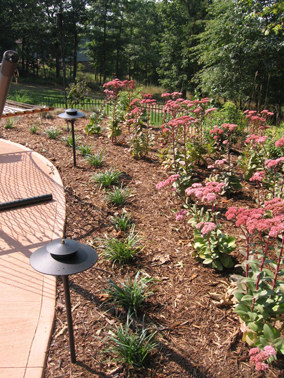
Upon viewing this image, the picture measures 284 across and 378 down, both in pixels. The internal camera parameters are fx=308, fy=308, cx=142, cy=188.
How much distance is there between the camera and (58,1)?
29109 millimetres

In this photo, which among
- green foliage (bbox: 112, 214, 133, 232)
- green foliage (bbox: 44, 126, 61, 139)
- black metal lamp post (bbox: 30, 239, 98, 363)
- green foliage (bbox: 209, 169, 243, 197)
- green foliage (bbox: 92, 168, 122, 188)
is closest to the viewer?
black metal lamp post (bbox: 30, 239, 98, 363)

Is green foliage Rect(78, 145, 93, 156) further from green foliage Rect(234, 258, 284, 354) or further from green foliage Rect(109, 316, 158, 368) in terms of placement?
green foliage Rect(234, 258, 284, 354)

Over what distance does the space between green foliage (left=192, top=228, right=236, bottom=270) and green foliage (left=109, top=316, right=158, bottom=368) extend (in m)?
1.01

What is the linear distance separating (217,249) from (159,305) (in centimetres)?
81

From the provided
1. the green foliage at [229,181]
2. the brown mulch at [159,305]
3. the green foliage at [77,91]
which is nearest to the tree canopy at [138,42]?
the green foliage at [77,91]

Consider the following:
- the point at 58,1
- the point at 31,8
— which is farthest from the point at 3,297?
the point at 58,1

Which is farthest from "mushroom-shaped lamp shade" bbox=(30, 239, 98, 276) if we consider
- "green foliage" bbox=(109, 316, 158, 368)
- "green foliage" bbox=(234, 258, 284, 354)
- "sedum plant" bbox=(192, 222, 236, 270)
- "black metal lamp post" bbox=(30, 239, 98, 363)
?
"sedum plant" bbox=(192, 222, 236, 270)

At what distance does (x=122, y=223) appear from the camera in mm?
3773

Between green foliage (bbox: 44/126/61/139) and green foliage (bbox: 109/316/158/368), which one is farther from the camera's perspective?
green foliage (bbox: 44/126/61/139)

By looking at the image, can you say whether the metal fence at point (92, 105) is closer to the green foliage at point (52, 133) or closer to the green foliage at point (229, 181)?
the green foliage at point (52, 133)

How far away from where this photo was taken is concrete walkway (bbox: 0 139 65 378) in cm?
219

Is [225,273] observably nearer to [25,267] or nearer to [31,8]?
[25,267]

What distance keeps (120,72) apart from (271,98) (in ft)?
68.0

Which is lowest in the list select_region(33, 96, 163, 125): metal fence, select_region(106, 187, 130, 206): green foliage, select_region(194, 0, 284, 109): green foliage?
select_region(106, 187, 130, 206): green foliage
